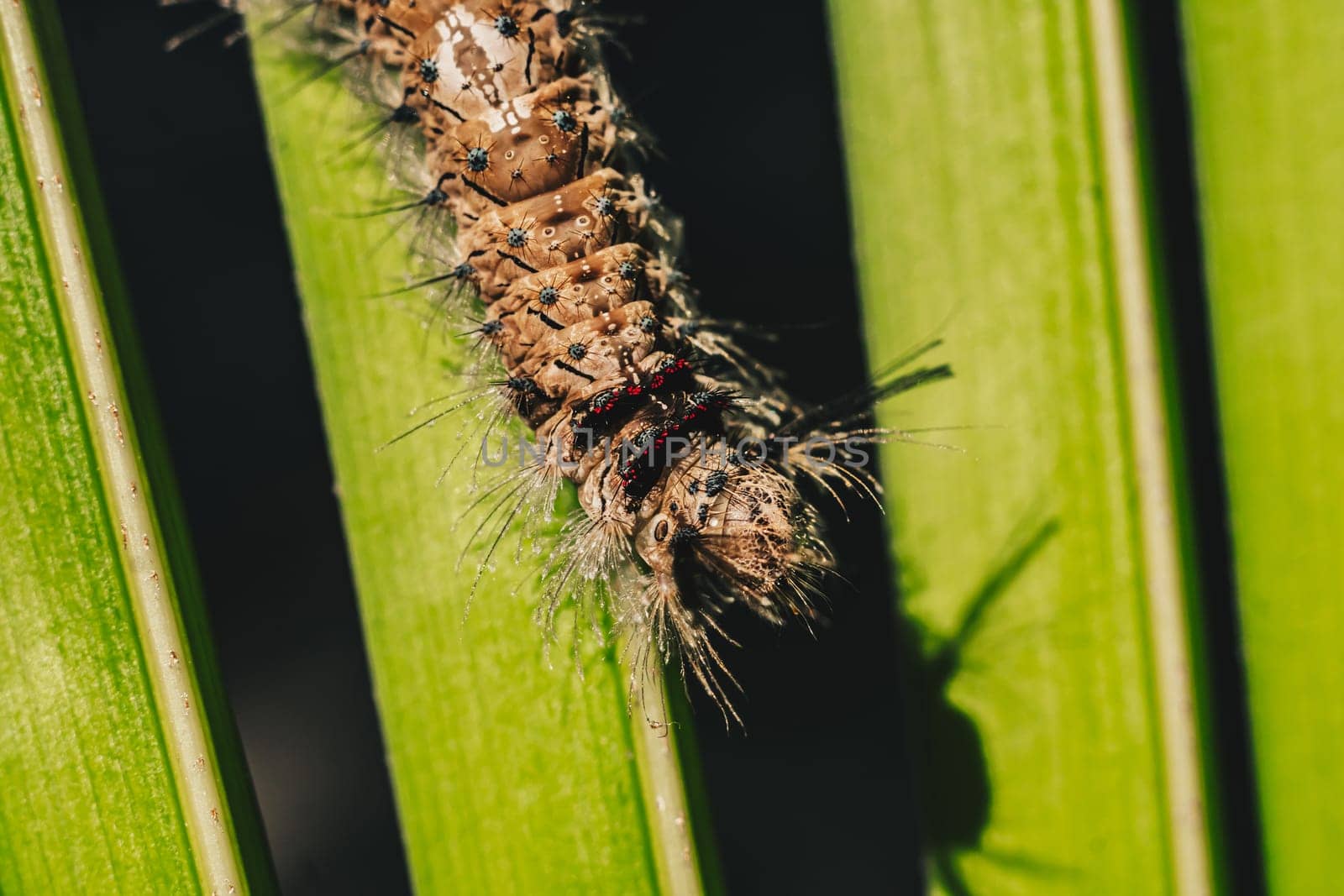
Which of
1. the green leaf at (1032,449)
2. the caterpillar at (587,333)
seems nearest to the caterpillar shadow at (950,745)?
the green leaf at (1032,449)

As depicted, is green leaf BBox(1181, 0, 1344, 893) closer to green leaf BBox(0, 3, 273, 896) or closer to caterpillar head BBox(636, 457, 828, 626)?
caterpillar head BBox(636, 457, 828, 626)

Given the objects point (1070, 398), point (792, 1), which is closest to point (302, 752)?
point (1070, 398)

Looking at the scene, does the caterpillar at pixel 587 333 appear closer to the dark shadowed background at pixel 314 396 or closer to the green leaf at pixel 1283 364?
the dark shadowed background at pixel 314 396

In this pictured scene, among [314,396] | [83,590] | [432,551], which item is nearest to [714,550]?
[432,551]

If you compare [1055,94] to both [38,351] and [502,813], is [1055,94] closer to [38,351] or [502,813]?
[502,813]

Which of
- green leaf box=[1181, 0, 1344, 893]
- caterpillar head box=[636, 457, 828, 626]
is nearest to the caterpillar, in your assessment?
caterpillar head box=[636, 457, 828, 626]

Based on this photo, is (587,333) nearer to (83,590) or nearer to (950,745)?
(83,590)
